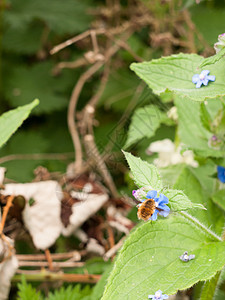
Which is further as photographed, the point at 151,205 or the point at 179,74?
the point at 179,74

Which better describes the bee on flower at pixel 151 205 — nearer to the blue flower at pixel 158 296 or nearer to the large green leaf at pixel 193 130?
the blue flower at pixel 158 296

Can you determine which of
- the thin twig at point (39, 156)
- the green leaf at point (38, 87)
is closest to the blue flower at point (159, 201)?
the thin twig at point (39, 156)

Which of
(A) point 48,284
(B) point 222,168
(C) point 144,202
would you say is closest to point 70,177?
(A) point 48,284

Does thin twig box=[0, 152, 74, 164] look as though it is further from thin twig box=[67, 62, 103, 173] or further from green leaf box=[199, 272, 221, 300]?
green leaf box=[199, 272, 221, 300]

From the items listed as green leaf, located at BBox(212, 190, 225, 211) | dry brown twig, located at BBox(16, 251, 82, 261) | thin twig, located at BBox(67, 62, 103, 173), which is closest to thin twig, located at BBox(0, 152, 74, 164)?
thin twig, located at BBox(67, 62, 103, 173)

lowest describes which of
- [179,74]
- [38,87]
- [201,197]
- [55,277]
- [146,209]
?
[55,277]

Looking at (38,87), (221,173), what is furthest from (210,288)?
(38,87)

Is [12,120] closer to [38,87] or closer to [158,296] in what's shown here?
[158,296]

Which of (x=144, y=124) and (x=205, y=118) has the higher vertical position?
(x=205, y=118)

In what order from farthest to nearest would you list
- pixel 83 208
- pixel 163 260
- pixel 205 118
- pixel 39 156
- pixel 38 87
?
1. pixel 38 87
2. pixel 39 156
3. pixel 83 208
4. pixel 205 118
5. pixel 163 260
